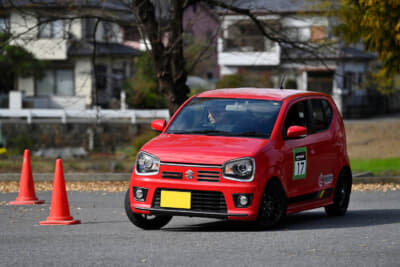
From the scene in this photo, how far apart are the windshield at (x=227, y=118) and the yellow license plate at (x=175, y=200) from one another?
3.52 ft

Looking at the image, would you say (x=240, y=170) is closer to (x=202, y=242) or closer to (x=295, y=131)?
(x=202, y=242)

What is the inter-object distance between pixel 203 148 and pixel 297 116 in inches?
73.9

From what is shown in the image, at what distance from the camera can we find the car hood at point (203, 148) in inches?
364

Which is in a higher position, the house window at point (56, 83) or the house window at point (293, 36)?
the house window at point (293, 36)

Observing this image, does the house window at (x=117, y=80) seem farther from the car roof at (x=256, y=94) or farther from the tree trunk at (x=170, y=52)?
the car roof at (x=256, y=94)

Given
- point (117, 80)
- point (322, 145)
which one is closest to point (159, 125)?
point (322, 145)

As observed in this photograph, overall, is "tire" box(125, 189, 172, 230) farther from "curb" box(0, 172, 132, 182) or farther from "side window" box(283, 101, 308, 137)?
"curb" box(0, 172, 132, 182)

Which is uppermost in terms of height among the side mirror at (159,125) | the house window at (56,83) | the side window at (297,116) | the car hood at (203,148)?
the side window at (297,116)

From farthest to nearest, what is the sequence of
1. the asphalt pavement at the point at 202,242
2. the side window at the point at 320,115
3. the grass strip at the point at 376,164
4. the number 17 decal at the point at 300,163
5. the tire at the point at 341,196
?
the grass strip at the point at 376,164, the tire at the point at 341,196, the side window at the point at 320,115, the number 17 decal at the point at 300,163, the asphalt pavement at the point at 202,242

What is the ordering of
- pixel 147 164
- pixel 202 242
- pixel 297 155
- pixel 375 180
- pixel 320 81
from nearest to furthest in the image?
pixel 202 242, pixel 147 164, pixel 297 155, pixel 375 180, pixel 320 81

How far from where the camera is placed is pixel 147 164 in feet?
31.3

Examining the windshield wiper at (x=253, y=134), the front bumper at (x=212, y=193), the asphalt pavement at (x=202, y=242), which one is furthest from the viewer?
the windshield wiper at (x=253, y=134)

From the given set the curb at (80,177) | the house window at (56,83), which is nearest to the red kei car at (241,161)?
the curb at (80,177)

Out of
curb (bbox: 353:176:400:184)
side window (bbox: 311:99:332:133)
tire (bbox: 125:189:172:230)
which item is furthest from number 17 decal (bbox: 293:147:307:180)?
curb (bbox: 353:176:400:184)
